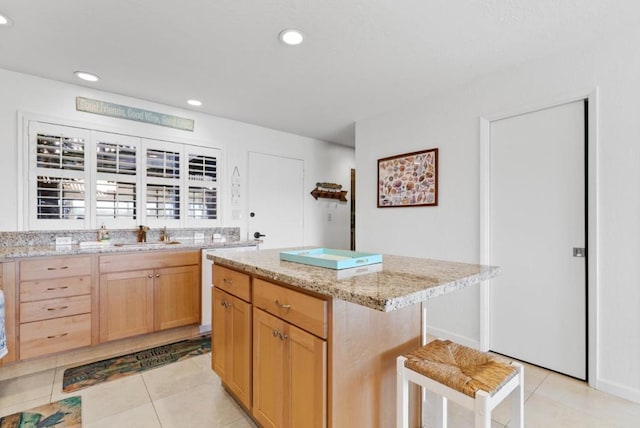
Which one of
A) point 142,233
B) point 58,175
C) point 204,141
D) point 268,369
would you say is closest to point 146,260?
point 142,233

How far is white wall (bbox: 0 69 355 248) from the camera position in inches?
103

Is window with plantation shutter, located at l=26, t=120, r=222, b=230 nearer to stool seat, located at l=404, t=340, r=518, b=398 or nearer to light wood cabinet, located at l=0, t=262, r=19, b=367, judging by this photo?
light wood cabinet, located at l=0, t=262, r=19, b=367

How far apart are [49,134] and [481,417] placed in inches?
145

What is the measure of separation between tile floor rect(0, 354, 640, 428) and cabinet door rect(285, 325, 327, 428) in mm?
612

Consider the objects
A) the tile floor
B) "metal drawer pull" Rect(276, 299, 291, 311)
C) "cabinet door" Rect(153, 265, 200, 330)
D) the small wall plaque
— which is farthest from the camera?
the small wall plaque

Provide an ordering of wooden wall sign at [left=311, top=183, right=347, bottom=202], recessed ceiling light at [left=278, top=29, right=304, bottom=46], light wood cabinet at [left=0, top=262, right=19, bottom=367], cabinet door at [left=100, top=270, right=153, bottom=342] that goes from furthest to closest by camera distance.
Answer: wooden wall sign at [left=311, top=183, right=347, bottom=202], cabinet door at [left=100, top=270, right=153, bottom=342], light wood cabinet at [left=0, top=262, right=19, bottom=367], recessed ceiling light at [left=278, top=29, right=304, bottom=46]

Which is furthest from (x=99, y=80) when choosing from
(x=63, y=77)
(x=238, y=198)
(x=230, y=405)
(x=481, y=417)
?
(x=481, y=417)

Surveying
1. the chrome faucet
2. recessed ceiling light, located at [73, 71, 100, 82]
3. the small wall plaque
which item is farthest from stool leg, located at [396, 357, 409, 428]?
the small wall plaque

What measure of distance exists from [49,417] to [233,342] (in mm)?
1123

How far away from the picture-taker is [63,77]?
2.73m

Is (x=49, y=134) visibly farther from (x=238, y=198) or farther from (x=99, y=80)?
(x=238, y=198)

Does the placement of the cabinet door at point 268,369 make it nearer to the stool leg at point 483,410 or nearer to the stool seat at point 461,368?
the stool seat at point 461,368

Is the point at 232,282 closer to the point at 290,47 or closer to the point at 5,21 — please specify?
the point at 290,47

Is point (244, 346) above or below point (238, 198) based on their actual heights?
below
